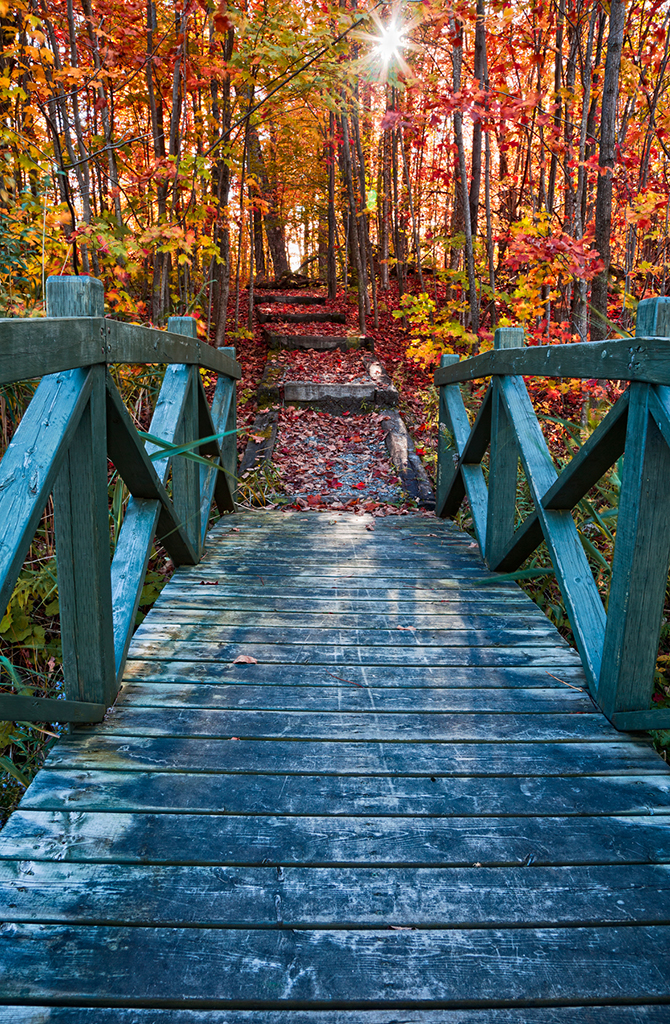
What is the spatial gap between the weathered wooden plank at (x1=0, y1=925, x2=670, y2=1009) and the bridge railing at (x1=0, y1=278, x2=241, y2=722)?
23.9 inches

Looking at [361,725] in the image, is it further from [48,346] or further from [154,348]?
[154,348]

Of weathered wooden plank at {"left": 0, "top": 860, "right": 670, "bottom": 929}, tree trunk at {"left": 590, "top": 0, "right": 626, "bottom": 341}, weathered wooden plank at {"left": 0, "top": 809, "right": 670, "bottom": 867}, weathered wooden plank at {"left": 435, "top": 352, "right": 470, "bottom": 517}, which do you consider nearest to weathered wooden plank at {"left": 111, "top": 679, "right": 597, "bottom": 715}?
weathered wooden plank at {"left": 0, "top": 809, "right": 670, "bottom": 867}

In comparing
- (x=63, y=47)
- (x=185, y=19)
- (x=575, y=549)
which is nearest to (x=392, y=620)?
(x=575, y=549)

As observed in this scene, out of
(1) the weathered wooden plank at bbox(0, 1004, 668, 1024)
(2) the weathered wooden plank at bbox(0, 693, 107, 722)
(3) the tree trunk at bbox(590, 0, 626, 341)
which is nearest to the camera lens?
(1) the weathered wooden plank at bbox(0, 1004, 668, 1024)

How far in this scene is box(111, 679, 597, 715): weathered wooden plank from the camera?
2.24m

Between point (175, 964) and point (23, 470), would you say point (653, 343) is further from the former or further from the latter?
point (175, 964)

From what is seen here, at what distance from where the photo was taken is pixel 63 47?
7.06 meters

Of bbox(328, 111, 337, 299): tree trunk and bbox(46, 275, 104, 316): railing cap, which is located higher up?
bbox(328, 111, 337, 299): tree trunk

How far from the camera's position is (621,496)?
2.09 m

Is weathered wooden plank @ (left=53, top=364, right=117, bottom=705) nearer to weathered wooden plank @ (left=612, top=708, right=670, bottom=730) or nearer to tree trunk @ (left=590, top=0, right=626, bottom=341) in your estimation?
weathered wooden plank @ (left=612, top=708, right=670, bottom=730)

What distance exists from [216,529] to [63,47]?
6163 millimetres

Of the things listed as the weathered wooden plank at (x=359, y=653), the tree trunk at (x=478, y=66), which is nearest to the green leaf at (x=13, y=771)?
the weathered wooden plank at (x=359, y=653)

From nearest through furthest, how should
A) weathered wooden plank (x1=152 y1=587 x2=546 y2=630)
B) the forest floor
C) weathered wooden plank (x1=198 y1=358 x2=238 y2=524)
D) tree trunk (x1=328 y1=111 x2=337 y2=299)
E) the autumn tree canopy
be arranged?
weathered wooden plank (x1=152 y1=587 x2=546 y2=630) < weathered wooden plank (x1=198 y1=358 x2=238 y2=524) < the autumn tree canopy < the forest floor < tree trunk (x1=328 y1=111 x2=337 y2=299)

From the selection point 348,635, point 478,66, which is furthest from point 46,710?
point 478,66
